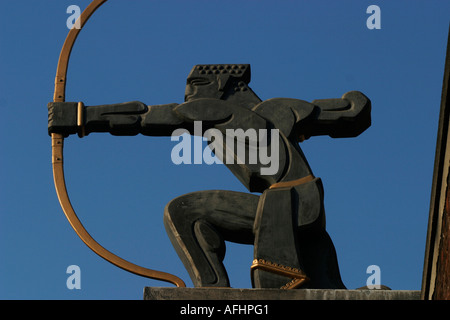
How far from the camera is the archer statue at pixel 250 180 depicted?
14.1 meters

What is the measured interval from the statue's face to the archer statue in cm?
1

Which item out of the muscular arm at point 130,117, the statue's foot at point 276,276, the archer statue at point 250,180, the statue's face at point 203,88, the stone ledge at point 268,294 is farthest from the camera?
the statue's face at point 203,88

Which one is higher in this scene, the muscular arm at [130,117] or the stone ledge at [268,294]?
the muscular arm at [130,117]

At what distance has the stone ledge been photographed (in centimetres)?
1348

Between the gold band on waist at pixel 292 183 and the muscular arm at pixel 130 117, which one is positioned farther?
the muscular arm at pixel 130 117

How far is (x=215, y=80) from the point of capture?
15484 mm

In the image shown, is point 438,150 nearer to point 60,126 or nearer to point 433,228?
point 433,228

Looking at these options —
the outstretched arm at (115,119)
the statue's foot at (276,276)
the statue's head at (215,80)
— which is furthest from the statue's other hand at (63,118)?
the statue's foot at (276,276)

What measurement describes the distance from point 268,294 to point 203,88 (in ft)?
10.1

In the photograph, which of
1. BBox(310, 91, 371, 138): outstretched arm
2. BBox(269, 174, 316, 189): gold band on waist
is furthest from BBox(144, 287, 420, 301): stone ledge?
BBox(310, 91, 371, 138): outstretched arm

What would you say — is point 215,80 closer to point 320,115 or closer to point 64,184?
point 320,115

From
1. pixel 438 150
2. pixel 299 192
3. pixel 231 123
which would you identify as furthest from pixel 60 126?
pixel 438 150

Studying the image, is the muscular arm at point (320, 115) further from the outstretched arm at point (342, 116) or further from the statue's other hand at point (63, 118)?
the statue's other hand at point (63, 118)

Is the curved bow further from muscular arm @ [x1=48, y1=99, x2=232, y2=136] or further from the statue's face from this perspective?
the statue's face
